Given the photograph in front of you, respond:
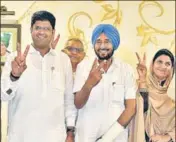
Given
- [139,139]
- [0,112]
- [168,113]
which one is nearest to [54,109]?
[0,112]

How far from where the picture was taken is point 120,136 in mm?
1950

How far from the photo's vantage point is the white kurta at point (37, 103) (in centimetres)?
184

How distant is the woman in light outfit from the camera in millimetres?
2021

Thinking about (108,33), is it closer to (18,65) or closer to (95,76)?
(95,76)

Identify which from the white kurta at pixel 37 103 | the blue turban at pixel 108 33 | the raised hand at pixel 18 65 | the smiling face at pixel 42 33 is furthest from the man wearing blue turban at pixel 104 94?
the raised hand at pixel 18 65

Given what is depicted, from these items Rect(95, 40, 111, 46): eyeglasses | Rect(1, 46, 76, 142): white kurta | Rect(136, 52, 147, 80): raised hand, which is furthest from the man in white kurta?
Rect(136, 52, 147, 80): raised hand

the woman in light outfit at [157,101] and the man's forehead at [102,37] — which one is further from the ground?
the man's forehead at [102,37]

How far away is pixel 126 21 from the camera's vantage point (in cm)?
209

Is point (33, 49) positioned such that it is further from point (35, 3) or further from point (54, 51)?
point (35, 3)

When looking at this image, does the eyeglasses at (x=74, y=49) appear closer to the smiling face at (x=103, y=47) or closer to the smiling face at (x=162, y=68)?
the smiling face at (x=103, y=47)

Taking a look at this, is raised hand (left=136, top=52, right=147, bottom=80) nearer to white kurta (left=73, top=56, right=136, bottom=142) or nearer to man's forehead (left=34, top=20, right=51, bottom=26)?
white kurta (left=73, top=56, right=136, bottom=142)

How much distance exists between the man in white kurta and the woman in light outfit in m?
0.41

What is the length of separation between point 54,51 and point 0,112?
43 cm

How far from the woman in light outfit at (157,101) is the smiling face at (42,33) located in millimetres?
525
